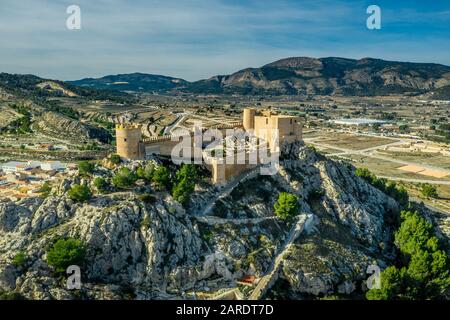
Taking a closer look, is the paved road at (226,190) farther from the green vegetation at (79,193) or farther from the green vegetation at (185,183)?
the green vegetation at (79,193)

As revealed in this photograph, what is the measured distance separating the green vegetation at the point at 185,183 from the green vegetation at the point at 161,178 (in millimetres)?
1360

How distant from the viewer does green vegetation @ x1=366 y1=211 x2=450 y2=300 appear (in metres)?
47.9

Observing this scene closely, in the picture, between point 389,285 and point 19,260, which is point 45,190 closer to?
point 19,260

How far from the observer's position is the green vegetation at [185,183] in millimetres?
52688

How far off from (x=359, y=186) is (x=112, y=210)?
138 feet

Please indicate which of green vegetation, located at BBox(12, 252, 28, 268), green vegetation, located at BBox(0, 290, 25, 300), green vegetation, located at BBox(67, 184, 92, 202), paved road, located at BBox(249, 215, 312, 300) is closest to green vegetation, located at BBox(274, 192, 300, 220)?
paved road, located at BBox(249, 215, 312, 300)

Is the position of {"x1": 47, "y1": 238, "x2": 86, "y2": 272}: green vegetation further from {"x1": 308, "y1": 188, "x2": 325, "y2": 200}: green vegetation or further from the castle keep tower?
{"x1": 308, "y1": 188, "x2": 325, "y2": 200}: green vegetation

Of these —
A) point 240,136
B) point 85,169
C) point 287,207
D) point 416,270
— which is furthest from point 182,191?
point 416,270

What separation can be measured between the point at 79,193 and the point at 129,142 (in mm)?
10971

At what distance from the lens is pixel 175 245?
47781 millimetres

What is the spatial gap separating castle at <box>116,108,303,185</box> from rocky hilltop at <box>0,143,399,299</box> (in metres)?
2.59

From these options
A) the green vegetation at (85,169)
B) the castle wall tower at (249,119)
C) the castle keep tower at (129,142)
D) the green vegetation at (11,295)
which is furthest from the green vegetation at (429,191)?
the green vegetation at (11,295)

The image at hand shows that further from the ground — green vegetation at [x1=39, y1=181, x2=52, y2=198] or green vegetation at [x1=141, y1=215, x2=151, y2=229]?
green vegetation at [x1=39, y1=181, x2=52, y2=198]

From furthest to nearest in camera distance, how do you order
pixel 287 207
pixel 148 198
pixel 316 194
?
pixel 316 194, pixel 287 207, pixel 148 198
